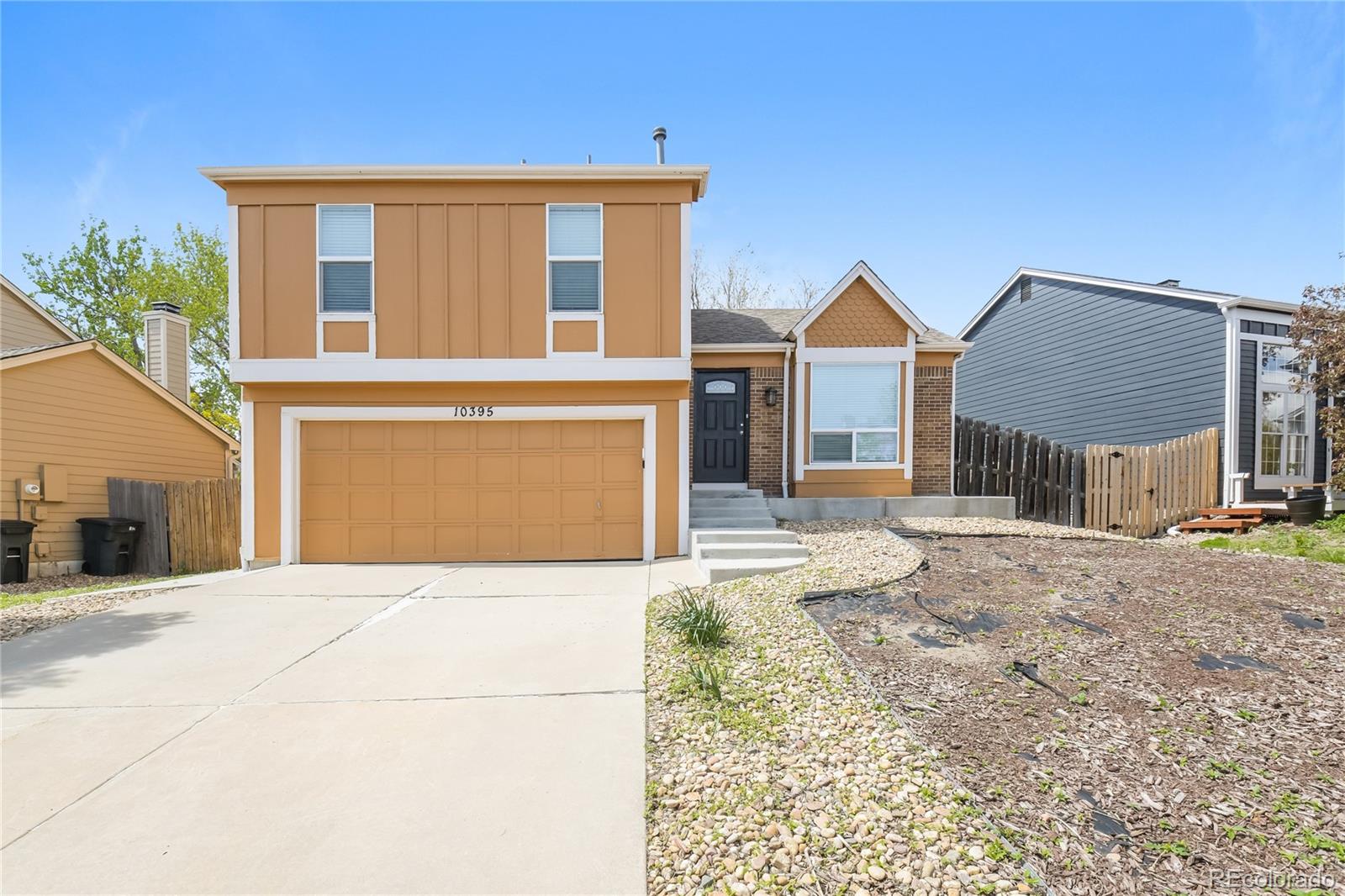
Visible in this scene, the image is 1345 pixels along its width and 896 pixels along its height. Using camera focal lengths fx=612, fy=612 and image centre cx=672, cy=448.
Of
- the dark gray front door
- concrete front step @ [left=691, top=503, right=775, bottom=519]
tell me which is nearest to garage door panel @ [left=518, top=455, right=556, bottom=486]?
concrete front step @ [left=691, top=503, right=775, bottom=519]

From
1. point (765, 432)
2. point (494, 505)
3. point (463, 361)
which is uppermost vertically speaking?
point (463, 361)

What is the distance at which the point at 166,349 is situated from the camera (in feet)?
47.6

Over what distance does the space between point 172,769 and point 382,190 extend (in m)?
7.96

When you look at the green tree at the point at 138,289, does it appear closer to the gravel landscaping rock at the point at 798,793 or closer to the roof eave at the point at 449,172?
the roof eave at the point at 449,172

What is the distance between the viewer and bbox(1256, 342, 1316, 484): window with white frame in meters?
12.2

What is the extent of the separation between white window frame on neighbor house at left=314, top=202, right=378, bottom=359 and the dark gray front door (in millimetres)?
5465

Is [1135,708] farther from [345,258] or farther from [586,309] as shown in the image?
[345,258]

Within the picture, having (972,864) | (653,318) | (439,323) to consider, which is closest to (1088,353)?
(653,318)

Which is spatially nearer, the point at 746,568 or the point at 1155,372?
the point at 746,568

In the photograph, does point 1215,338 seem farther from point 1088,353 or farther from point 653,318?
point 653,318

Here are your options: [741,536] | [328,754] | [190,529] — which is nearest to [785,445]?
[741,536]

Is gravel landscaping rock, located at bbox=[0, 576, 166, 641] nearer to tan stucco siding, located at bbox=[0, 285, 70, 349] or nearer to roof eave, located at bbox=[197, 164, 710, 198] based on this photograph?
roof eave, located at bbox=[197, 164, 710, 198]

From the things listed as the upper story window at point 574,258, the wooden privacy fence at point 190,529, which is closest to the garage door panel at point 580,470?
the upper story window at point 574,258

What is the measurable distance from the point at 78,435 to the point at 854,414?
14.7 meters
